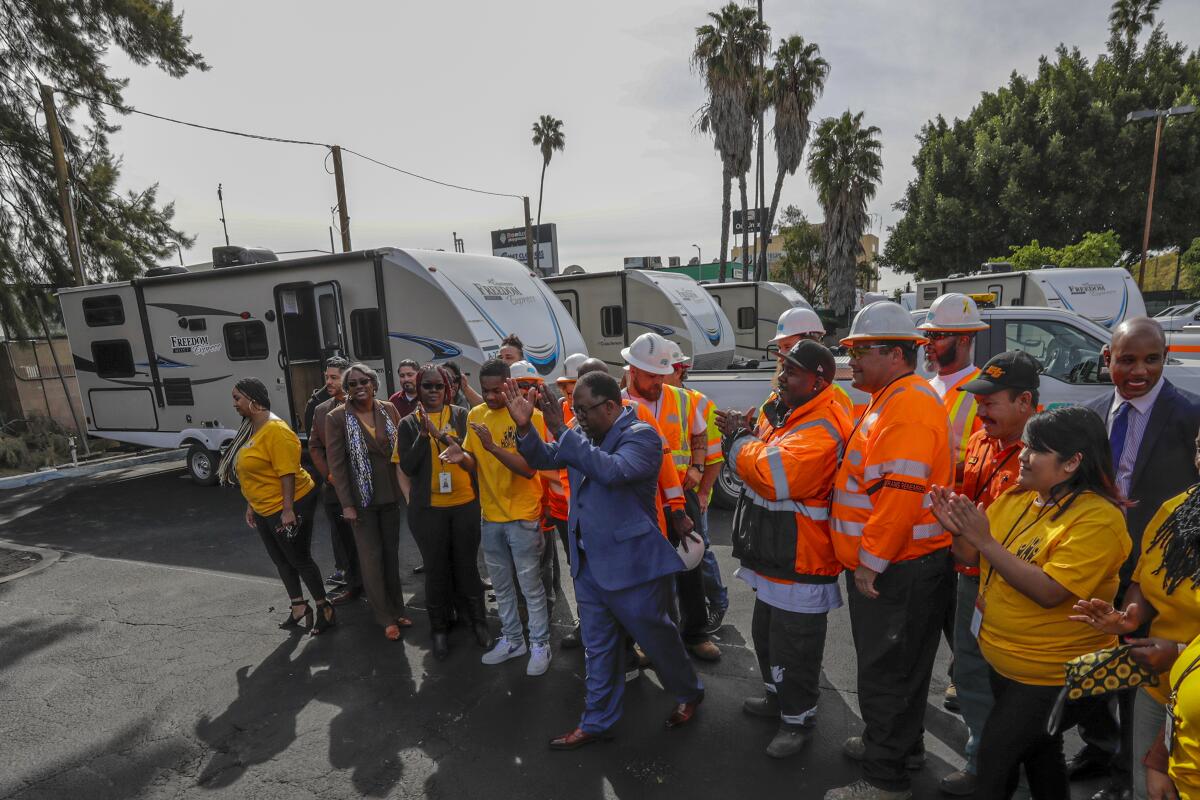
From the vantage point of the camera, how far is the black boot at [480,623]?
438 cm

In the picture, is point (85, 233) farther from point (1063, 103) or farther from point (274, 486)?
point (1063, 103)

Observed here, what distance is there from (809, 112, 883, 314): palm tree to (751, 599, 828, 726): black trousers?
22.4m

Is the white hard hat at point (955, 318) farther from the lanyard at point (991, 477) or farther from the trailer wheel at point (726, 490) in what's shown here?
the trailer wheel at point (726, 490)

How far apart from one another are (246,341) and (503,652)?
712 centimetres

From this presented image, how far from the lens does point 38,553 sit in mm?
6980

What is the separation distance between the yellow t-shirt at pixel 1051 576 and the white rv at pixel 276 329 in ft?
21.7

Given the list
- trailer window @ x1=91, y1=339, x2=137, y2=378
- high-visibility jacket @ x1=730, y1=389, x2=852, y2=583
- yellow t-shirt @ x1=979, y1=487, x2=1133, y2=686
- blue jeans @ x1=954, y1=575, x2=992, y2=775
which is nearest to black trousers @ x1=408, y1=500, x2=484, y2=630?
high-visibility jacket @ x1=730, y1=389, x2=852, y2=583

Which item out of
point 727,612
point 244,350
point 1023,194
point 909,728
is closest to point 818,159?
point 1023,194

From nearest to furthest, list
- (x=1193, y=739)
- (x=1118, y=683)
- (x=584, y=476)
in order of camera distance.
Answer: (x=1193, y=739)
(x=1118, y=683)
(x=584, y=476)

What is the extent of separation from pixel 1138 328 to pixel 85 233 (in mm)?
18070

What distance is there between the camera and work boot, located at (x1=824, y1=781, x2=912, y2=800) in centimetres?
274

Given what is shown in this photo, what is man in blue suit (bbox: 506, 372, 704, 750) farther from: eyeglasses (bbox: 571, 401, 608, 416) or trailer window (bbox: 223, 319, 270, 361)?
trailer window (bbox: 223, 319, 270, 361)

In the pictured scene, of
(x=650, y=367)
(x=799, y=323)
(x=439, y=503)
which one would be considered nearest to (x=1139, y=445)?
(x=799, y=323)

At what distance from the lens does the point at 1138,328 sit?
2.81m
